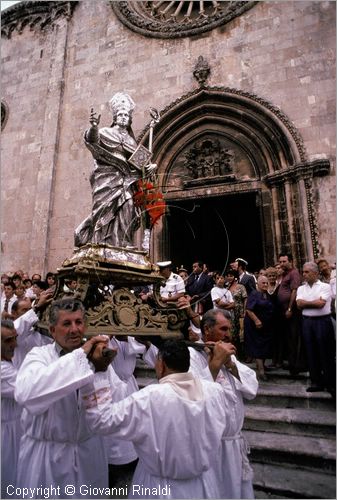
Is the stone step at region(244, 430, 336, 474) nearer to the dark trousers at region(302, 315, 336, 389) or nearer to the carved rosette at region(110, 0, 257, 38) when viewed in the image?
the dark trousers at region(302, 315, 336, 389)

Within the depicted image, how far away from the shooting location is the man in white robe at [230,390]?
249cm

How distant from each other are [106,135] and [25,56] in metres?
11.0

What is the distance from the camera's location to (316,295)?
4449 mm

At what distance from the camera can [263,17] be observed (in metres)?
10.2

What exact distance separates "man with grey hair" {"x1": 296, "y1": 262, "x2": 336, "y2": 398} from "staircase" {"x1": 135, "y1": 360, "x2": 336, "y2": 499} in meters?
0.20

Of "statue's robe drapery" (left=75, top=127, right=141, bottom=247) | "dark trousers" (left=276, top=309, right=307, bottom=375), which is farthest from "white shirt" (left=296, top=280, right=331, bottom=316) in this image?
"statue's robe drapery" (left=75, top=127, right=141, bottom=247)

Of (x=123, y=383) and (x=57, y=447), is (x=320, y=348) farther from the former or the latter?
(x=57, y=447)

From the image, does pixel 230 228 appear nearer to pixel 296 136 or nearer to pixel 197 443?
pixel 296 136

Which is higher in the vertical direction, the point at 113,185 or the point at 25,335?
the point at 113,185

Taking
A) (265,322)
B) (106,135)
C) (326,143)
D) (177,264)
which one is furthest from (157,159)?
(265,322)

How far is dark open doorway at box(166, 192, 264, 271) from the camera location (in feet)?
33.8

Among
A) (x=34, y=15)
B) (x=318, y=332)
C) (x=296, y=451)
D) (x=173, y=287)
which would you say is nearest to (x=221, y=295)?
(x=173, y=287)

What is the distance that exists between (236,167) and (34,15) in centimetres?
1061

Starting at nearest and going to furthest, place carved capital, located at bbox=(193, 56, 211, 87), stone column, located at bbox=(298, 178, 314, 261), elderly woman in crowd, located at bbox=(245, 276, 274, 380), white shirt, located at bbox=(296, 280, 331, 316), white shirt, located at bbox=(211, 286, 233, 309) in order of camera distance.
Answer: white shirt, located at bbox=(296, 280, 331, 316)
elderly woman in crowd, located at bbox=(245, 276, 274, 380)
white shirt, located at bbox=(211, 286, 233, 309)
stone column, located at bbox=(298, 178, 314, 261)
carved capital, located at bbox=(193, 56, 211, 87)
